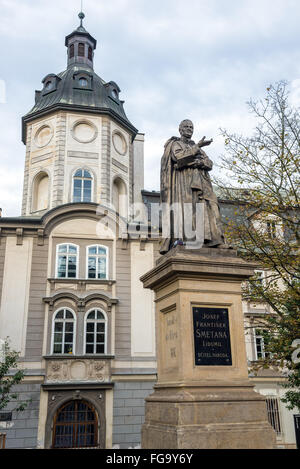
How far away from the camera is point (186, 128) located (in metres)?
7.68

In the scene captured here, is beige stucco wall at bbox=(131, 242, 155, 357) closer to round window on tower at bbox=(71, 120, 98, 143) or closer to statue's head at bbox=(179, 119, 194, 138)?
round window on tower at bbox=(71, 120, 98, 143)

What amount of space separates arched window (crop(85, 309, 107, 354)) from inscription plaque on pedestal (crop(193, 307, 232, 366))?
A: 15.1m

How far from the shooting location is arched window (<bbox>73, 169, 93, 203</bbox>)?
24969 millimetres

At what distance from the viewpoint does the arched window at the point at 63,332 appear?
790 inches

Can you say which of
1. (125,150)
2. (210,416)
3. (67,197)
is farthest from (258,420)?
(125,150)

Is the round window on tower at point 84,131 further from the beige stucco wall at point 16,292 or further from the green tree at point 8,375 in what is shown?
the green tree at point 8,375

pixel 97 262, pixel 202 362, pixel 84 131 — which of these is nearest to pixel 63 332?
pixel 97 262

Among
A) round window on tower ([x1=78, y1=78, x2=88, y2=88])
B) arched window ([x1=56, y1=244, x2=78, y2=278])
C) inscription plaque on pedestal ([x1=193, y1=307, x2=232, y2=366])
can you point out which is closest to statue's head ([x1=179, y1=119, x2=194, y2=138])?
inscription plaque on pedestal ([x1=193, y1=307, x2=232, y2=366])

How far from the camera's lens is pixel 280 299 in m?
13.6

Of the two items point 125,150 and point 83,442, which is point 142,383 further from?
point 125,150

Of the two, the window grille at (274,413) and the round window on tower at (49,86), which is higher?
the round window on tower at (49,86)

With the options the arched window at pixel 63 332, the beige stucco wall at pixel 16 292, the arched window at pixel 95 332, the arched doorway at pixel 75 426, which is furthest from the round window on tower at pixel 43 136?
the arched doorway at pixel 75 426

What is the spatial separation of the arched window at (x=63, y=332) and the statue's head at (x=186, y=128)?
48.6 feet
